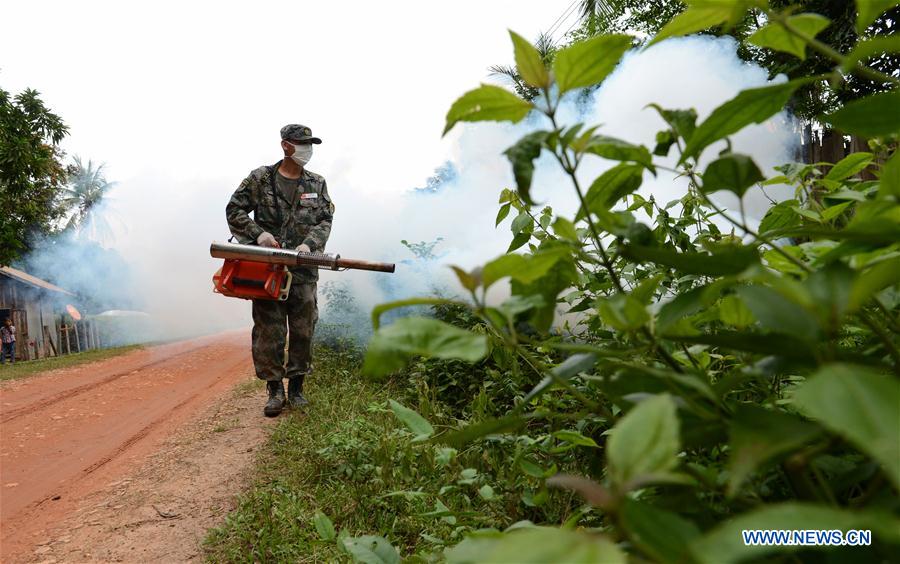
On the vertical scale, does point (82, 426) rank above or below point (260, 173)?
below

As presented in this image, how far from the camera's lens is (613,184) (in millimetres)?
562

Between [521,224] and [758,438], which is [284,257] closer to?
[521,224]

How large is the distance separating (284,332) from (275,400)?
478mm

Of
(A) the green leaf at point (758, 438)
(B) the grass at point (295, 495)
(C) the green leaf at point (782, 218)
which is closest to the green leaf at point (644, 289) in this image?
(A) the green leaf at point (758, 438)

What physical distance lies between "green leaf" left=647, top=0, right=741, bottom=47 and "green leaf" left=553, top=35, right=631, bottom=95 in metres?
0.04

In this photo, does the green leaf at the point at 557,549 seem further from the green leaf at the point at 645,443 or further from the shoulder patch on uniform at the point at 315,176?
the shoulder patch on uniform at the point at 315,176

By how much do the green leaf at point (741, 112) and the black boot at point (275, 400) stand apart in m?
3.88

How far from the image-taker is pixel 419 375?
12.9 ft

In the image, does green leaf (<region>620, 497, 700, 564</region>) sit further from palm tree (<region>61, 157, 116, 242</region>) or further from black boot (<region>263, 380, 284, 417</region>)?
palm tree (<region>61, 157, 116, 242</region>)

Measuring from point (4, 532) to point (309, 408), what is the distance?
1.72 metres

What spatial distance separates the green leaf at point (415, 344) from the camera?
41 centimetres

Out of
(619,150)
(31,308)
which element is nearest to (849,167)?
(619,150)

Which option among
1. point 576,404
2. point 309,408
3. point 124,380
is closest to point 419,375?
point 309,408

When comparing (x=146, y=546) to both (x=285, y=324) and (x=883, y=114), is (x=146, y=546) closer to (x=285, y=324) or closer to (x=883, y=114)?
(x=285, y=324)
